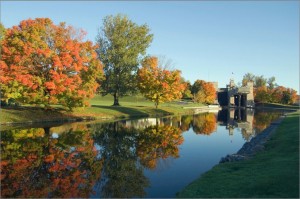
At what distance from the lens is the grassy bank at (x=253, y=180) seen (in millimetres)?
10078

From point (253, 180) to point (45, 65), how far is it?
33.6 meters

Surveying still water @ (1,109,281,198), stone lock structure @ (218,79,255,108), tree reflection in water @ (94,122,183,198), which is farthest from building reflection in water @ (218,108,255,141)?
stone lock structure @ (218,79,255,108)

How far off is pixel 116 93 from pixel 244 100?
323ft

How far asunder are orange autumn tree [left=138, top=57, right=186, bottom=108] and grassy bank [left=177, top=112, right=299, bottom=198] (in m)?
46.8

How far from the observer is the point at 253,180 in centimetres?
1149

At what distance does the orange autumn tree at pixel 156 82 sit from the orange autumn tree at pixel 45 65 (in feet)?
67.8

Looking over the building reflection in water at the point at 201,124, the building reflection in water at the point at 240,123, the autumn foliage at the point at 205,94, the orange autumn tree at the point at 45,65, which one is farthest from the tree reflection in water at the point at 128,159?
the autumn foliage at the point at 205,94

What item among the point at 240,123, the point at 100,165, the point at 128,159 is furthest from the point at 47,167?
the point at 240,123

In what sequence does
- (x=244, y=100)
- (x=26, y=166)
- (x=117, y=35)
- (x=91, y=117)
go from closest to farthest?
1. (x=26, y=166)
2. (x=91, y=117)
3. (x=117, y=35)
4. (x=244, y=100)

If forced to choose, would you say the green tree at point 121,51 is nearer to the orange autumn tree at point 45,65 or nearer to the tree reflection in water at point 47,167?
the orange autumn tree at point 45,65

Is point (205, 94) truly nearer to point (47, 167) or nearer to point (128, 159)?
point (128, 159)

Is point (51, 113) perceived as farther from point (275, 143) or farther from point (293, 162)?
point (293, 162)

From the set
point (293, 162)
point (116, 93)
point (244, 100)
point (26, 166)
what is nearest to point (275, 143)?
point (293, 162)

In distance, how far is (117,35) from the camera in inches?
2442
